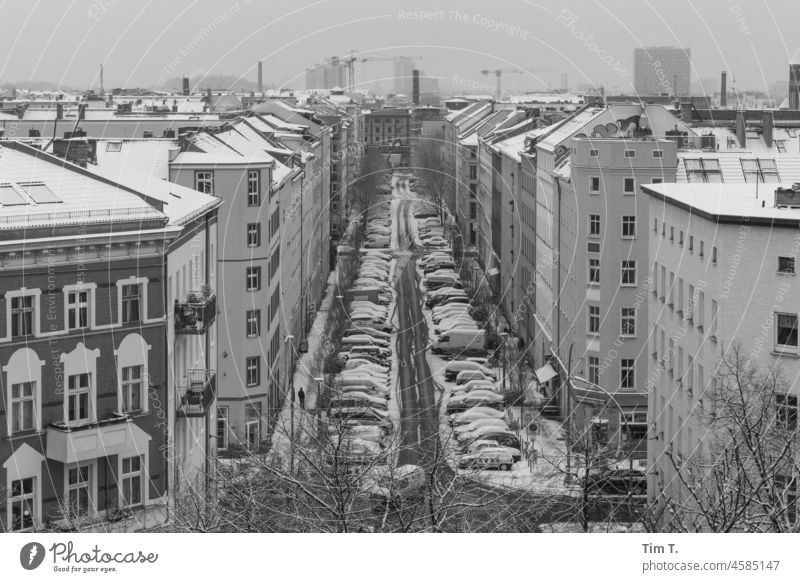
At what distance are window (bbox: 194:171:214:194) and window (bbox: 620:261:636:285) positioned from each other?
10227 millimetres

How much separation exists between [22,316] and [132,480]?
2983 mm

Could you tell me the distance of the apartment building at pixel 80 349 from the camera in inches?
757

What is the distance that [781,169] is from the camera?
3738 centimetres

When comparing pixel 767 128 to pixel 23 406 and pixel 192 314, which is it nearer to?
pixel 192 314

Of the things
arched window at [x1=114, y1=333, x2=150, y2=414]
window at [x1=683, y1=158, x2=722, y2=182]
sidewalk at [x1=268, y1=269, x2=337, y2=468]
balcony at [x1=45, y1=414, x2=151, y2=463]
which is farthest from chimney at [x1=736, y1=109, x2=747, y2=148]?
balcony at [x1=45, y1=414, x2=151, y2=463]

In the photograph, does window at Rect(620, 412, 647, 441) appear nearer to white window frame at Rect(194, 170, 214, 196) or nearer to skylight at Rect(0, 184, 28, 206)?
white window frame at Rect(194, 170, 214, 196)

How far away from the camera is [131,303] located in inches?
830

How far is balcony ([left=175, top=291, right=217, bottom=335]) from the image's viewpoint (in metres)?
23.0

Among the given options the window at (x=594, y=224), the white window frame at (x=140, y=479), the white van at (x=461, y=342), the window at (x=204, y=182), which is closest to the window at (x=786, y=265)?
the white window frame at (x=140, y=479)

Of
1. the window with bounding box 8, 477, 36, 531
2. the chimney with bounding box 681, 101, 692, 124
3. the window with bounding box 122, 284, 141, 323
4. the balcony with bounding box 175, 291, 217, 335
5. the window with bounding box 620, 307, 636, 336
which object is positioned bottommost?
the window with bounding box 620, 307, 636, 336

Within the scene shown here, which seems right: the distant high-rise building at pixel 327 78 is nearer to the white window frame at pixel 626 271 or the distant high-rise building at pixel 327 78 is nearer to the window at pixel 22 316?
the white window frame at pixel 626 271

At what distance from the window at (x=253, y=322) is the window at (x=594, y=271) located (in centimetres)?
833
